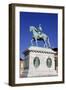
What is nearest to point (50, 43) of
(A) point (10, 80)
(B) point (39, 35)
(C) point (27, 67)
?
(B) point (39, 35)

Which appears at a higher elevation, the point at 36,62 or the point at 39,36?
the point at 39,36

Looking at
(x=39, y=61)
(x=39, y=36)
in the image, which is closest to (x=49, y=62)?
(x=39, y=61)

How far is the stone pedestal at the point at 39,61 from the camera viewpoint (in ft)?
5.39

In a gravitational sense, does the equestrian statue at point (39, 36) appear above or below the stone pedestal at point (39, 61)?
above

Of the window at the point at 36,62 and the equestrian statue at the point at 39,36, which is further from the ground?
the equestrian statue at the point at 39,36

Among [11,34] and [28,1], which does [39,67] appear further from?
[28,1]

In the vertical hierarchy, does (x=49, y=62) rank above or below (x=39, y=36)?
below

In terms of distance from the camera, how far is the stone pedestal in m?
1.64

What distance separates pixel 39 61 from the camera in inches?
65.9

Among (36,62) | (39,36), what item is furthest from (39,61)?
(39,36)

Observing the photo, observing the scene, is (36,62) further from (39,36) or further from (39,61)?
(39,36)

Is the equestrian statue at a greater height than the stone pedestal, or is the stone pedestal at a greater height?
the equestrian statue

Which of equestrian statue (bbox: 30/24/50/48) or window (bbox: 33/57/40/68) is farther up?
equestrian statue (bbox: 30/24/50/48)

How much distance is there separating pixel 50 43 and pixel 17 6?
0.30 m
